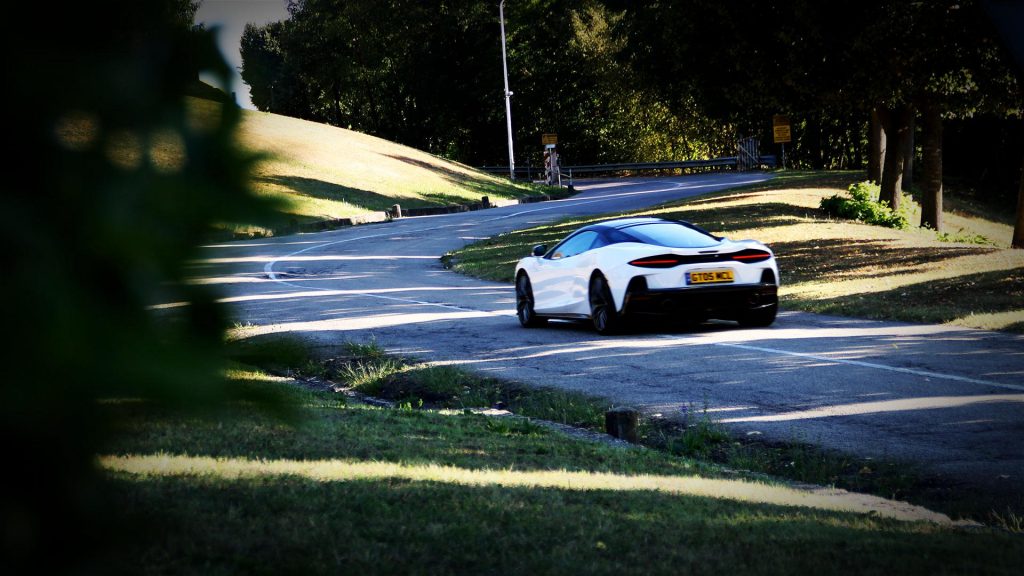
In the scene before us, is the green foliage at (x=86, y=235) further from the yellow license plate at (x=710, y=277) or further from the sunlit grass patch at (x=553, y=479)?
the yellow license plate at (x=710, y=277)

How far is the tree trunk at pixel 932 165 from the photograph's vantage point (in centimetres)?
3036

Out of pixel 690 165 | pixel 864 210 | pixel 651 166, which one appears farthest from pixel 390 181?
pixel 864 210

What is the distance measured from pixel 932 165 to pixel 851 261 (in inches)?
421

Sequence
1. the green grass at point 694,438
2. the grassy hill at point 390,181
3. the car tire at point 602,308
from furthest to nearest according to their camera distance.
A: the grassy hill at point 390,181 → the car tire at point 602,308 → the green grass at point 694,438

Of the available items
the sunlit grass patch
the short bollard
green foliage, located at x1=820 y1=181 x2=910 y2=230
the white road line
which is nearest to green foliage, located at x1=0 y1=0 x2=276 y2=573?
the sunlit grass patch

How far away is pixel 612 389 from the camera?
10.0 metres

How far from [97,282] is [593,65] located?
79.9 meters

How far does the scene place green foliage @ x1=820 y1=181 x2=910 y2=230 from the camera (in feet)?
99.1

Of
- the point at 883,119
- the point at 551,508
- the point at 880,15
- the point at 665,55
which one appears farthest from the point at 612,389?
the point at 665,55

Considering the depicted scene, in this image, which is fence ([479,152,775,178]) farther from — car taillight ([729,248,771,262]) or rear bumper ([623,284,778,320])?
rear bumper ([623,284,778,320])

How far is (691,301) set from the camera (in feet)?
44.4

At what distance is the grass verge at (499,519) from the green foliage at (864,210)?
2553 cm

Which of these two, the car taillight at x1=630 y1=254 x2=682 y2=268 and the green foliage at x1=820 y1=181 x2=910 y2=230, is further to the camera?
the green foliage at x1=820 y1=181 x2=910 y2=230

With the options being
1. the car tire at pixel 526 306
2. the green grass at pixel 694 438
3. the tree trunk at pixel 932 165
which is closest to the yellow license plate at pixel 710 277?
the car tire at pixel 526 306
